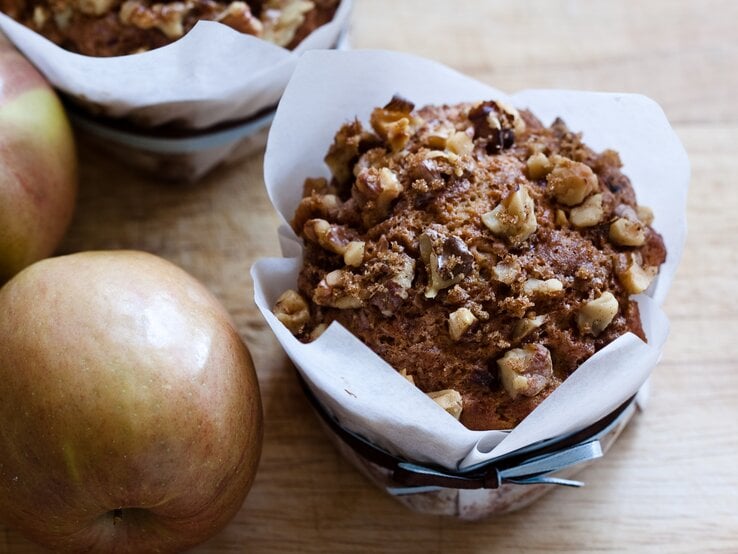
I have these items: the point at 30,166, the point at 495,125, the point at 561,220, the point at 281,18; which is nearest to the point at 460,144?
the point at 495,125

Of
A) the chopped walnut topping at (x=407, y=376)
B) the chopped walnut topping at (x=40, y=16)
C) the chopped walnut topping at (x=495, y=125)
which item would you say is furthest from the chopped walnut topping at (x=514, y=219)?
the chopped walnut topping at (x=40, y=16)

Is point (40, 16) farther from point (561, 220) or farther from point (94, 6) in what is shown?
point (561, 220)

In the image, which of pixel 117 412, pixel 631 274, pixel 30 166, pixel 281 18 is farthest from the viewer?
pixel 281 18

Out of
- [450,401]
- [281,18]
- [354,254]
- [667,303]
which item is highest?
Answer: [281,18]

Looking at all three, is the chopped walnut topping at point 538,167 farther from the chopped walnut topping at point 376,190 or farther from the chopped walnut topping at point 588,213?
the chopped walnut topping at point 376,190

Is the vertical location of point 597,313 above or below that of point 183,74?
below

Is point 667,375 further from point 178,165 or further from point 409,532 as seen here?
point 178,165
